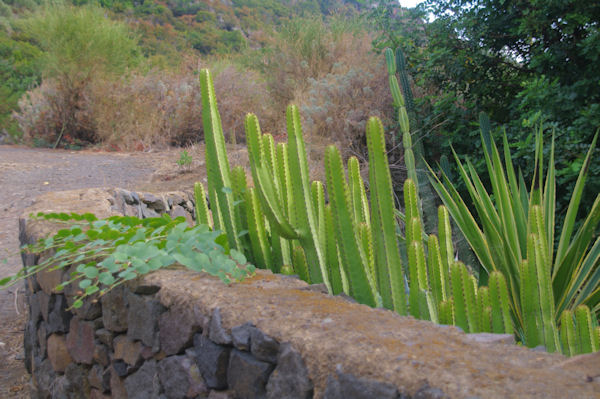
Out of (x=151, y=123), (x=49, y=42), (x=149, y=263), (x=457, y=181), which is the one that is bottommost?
(x=457, y=181)

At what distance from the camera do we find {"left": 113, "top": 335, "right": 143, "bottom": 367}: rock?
6.45 ft

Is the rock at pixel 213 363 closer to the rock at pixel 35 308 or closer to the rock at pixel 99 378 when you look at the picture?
the rock at pixel 99 378

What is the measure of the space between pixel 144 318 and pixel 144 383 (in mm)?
252

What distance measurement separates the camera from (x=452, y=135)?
5895mm

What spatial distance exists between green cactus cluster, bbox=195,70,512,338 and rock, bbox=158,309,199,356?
0.59 m

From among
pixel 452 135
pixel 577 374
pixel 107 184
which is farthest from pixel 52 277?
pixel 452 135

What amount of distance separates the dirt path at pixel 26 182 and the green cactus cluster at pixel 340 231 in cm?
191

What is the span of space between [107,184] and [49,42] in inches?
234

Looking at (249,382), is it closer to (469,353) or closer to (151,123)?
(469,353)

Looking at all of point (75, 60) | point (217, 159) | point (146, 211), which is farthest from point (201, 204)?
point (75, 60)

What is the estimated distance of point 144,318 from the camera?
1920 mm

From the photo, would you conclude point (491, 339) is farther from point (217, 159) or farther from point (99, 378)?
point (99, 378)

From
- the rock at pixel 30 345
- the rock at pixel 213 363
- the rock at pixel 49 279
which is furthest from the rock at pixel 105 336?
the rock at pixel 30 345

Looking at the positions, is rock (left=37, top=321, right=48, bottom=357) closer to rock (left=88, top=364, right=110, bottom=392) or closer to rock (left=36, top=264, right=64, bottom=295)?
rock (left=36, top=264, right=64, bottom=295)
